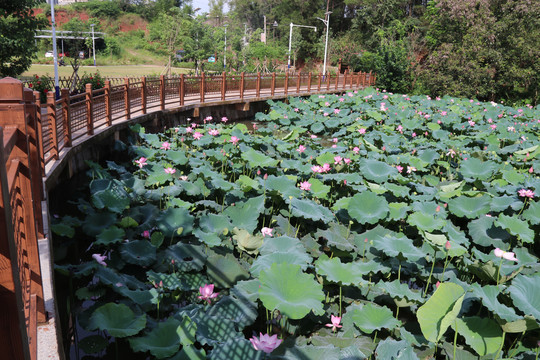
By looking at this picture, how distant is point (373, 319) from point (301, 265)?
728 millimetres

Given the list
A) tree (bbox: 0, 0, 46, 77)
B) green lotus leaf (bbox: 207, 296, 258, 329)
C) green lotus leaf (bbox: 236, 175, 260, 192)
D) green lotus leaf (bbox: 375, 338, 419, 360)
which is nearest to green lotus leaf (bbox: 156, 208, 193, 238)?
green lotus leaf (bbox: 236, 175, 260, 192)

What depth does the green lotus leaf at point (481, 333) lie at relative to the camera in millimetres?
2926

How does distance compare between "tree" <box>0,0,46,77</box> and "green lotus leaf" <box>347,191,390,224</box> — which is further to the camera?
"tree" <box>0,0,46,77</box>

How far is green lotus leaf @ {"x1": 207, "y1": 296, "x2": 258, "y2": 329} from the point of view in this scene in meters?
3.19

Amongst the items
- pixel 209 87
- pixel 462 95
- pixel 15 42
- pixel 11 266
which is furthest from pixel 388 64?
pixel 11 266

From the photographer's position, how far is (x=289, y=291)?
3027mm

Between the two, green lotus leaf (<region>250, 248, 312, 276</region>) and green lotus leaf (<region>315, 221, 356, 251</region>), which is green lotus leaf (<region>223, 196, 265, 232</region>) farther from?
green lotus leaf (<region>250, 248, 312, 276</region>)

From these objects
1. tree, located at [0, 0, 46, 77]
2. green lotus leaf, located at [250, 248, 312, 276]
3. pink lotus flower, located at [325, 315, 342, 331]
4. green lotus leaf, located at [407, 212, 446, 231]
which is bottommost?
pink lotus flower, located at [325, 315, 342, 331]

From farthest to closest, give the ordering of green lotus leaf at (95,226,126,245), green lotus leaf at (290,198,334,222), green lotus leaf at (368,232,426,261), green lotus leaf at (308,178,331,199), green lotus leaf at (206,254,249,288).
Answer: green lotus leaf at (308,178,331,199) → green lotus leaf at (290,198,334,222) → green lotus leaf at (95,226,126,245) → green lotus leaf at (368,232,426,261) → green lotus leaf at (206,254,249,288)

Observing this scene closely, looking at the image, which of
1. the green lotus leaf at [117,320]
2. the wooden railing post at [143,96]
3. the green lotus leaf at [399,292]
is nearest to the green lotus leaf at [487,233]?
the green lotus leaf at [399,292]

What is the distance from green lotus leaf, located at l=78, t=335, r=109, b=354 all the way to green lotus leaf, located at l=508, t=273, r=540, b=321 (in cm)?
272

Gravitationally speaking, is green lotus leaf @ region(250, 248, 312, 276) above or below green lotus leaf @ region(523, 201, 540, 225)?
below

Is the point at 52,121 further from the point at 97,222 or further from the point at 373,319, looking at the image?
the point at 373,319

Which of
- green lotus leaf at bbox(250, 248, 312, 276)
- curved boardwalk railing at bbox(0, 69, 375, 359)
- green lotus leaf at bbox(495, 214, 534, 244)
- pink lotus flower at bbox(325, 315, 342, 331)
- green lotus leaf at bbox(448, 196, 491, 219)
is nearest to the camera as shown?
curved boardwalk railing at bbox(0, 69, 375, 359)
